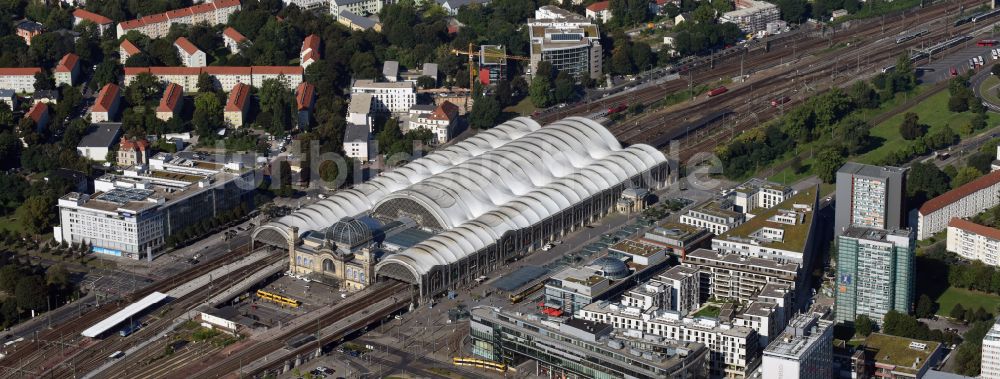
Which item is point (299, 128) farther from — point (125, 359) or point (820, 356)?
point (820, 356)

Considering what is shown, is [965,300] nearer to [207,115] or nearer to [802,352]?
[802,352]

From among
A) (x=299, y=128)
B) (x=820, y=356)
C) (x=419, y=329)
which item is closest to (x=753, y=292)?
(x=820, y=356)

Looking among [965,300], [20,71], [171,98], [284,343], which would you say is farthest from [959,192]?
[20,71]

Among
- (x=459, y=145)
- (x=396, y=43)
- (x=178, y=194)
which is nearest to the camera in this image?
(x=178, y=194)

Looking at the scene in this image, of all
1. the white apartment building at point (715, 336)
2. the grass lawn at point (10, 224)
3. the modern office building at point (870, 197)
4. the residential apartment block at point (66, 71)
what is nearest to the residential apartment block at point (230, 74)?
the residential apartment block at point (66, 71)

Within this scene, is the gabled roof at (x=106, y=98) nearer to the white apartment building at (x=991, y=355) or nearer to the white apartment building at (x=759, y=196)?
the white apartment building at (x=759, y=196)

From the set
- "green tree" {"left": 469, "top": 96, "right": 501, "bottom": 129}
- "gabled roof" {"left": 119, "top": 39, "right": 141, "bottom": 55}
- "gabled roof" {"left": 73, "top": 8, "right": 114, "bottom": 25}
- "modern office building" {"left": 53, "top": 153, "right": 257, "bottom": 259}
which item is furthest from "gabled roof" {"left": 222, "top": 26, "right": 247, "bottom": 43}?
"modern office building" {"left": 53, "top": 153, "right": 257, "bottom": 259}
